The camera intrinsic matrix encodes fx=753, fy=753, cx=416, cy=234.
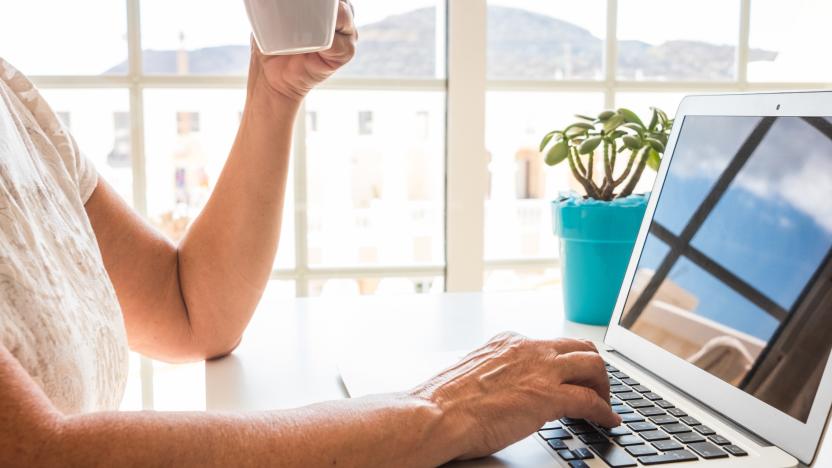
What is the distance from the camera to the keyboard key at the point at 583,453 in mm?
574

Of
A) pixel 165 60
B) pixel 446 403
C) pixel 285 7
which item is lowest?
pixel 446 403

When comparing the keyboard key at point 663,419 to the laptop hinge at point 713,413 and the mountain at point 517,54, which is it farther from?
the mountain at point 517,54

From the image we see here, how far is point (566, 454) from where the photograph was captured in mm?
587

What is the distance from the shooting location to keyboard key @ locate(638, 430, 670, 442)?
603mm

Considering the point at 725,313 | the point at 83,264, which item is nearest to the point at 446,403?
the point at 725,313

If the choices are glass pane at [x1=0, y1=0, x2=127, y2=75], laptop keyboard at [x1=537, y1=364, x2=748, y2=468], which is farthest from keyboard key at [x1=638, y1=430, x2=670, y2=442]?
glass pane at [x1=0, y1=0, x2=127, y2=75]

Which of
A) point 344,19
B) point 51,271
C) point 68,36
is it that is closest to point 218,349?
point 51,271

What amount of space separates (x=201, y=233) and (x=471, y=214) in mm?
1065

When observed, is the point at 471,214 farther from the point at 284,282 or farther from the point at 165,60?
the point at 165,60

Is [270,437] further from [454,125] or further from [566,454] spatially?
[454,125]

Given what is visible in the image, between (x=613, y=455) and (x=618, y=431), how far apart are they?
0.17ft

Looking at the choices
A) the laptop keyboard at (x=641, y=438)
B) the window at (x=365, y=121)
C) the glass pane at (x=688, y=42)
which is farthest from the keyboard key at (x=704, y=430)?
the glass pane at (x=688, y=42)

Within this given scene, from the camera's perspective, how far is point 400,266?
204cm

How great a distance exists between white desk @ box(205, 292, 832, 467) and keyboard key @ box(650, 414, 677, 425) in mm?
122
